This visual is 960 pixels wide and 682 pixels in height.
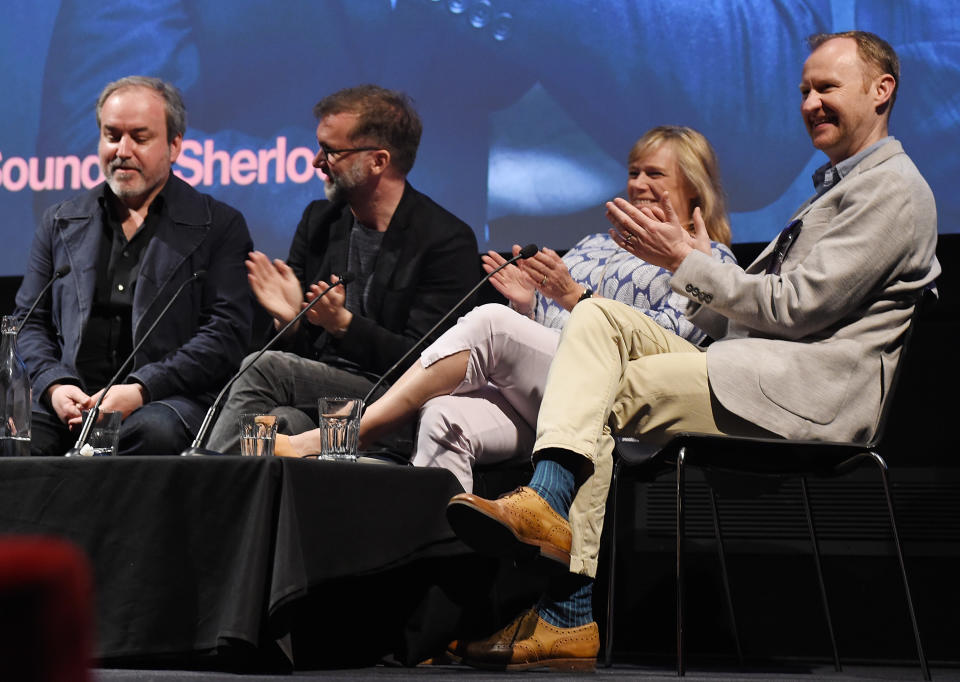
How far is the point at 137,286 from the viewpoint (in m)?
3.14

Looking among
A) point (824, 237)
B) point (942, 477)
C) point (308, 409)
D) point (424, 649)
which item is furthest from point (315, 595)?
point (942, 477)

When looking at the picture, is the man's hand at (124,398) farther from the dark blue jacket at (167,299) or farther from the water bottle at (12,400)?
the water bottle at (12,400)

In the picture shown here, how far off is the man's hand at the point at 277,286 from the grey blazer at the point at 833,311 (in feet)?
4.41

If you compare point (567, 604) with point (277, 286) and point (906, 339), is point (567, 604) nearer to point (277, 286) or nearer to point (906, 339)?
point (906, 339)

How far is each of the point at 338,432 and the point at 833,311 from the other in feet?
3.13

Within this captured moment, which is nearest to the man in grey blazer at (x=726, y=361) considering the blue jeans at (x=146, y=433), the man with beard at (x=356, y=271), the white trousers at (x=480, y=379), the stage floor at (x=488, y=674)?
the stage floor at (x=488, y=674)

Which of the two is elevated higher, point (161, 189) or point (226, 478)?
point (161, 189)

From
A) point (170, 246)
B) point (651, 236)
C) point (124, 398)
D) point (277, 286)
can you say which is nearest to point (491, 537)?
point (651, 236)

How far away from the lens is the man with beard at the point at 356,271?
294 centimetres

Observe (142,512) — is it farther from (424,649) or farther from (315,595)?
(424,649)

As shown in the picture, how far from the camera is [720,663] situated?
2732mm

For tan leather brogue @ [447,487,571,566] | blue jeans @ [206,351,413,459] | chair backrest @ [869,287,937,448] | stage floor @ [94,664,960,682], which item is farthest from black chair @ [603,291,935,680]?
blue jeans @ [206,351,413,459]

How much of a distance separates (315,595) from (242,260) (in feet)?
5.37

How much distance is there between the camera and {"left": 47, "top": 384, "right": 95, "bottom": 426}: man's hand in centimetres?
284
